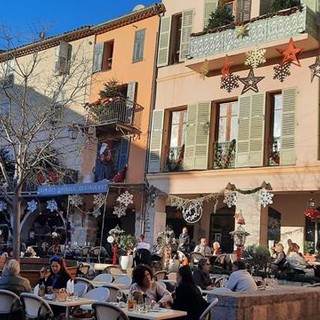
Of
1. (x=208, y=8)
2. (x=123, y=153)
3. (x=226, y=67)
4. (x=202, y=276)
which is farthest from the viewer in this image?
(x=123, y=153)

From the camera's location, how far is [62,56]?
70.9ft

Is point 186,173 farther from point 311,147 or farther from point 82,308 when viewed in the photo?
point 82,308

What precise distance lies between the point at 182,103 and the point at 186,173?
257cm

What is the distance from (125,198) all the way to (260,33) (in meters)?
7.11

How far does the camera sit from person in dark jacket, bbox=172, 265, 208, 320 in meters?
6.26

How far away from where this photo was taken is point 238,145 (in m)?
15.9

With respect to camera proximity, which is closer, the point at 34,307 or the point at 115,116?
the point at 34,307

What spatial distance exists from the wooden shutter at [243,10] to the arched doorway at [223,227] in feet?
21.4

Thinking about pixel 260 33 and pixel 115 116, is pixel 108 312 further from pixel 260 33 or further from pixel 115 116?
pixel 115 116

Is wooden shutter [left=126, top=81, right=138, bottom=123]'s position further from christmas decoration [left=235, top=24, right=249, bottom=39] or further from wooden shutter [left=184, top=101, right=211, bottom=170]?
christmas decoration [left=235, top=24, right=249, bottom=39]

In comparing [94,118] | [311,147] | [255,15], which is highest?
[255,15]

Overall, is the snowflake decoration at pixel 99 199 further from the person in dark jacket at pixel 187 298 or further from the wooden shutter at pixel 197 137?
the person in dark jacket at pixel 187 298

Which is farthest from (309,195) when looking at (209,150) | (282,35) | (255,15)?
(255,15)

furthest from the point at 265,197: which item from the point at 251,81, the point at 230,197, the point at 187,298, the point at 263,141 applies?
the point at 187,298
